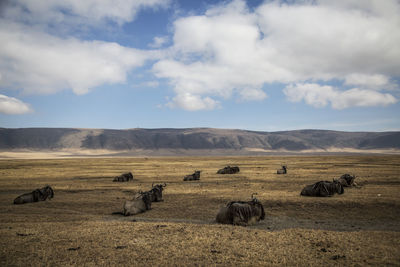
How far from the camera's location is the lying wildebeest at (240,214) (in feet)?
35.1

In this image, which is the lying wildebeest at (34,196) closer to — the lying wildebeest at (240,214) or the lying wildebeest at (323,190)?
the lying wildebeest at (240,214)

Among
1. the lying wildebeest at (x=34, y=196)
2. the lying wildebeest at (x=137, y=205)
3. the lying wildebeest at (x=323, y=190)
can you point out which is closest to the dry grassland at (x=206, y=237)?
the lying wildebeest at (x=137, y=205)

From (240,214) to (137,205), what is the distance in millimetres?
5533

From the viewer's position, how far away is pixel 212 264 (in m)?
6.77

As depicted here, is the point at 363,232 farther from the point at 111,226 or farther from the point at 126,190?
the point at 126,190

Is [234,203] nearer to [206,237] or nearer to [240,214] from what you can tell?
[240,214]

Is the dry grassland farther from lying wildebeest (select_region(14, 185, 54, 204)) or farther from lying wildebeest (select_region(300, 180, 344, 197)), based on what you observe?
lying wildebeest (select_region(14, 185, 54, 204))

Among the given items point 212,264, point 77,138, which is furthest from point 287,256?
point 77,138

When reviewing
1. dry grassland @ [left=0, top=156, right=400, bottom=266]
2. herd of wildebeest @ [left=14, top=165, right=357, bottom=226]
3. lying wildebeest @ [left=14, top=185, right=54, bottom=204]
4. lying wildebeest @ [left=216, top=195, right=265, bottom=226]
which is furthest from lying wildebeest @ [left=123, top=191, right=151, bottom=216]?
lying wildebeest @ [left=14, top=185, right=54, bottom=204]

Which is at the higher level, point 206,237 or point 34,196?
point 206,237

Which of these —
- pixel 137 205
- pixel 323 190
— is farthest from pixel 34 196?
pixel 323 190

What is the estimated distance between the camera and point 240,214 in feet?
35.4

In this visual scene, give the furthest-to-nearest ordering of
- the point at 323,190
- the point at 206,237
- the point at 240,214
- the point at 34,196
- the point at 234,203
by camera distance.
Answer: the point at 34,196, the point at 323,190, the point at 234,203, the point at 240,214, the point at 206,237

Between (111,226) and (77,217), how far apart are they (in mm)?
2836
